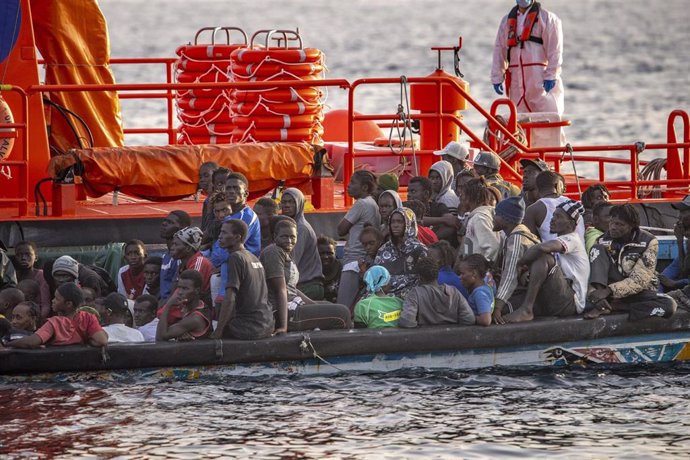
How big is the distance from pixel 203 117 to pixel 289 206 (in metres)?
3.42

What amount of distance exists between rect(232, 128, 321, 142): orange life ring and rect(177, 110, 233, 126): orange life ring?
936 mm

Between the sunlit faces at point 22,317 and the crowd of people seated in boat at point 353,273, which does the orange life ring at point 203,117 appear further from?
the sunlit faces at point 22,317

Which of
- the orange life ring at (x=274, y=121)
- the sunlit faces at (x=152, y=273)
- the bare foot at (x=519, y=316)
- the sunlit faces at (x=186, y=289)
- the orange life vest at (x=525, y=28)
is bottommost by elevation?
the bare foot at (x=519, y=316)

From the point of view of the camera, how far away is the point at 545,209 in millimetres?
13500

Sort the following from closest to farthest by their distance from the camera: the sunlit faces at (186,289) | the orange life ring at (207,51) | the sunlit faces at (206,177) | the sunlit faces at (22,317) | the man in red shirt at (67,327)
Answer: the man in red shirt at (67,327) → the sunlit faces at (186,289) → the sunlit faces at (22,317) → the sunlit faces at (206,177) → the orange life ring at (207,51)

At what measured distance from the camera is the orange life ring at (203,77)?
17.0m

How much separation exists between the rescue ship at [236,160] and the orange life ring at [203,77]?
2cm

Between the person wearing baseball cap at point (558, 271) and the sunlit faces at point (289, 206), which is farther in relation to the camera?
the sunlit faces at point (289, 206)

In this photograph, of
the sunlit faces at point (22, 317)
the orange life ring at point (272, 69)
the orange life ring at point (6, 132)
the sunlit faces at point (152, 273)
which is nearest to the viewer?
the sunlit faces at point (22, 317)

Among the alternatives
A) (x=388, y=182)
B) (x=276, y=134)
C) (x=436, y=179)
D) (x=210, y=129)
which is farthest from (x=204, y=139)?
(x=436, y=179)

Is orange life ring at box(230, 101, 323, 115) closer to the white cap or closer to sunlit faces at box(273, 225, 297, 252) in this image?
the white cap

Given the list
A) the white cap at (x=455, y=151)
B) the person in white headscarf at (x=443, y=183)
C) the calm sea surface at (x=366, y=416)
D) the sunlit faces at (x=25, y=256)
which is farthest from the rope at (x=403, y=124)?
the sunlit faces at (x=25, y=256)

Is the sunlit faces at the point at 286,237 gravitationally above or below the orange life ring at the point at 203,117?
below

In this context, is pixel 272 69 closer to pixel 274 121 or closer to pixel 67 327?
pixel 274 121
